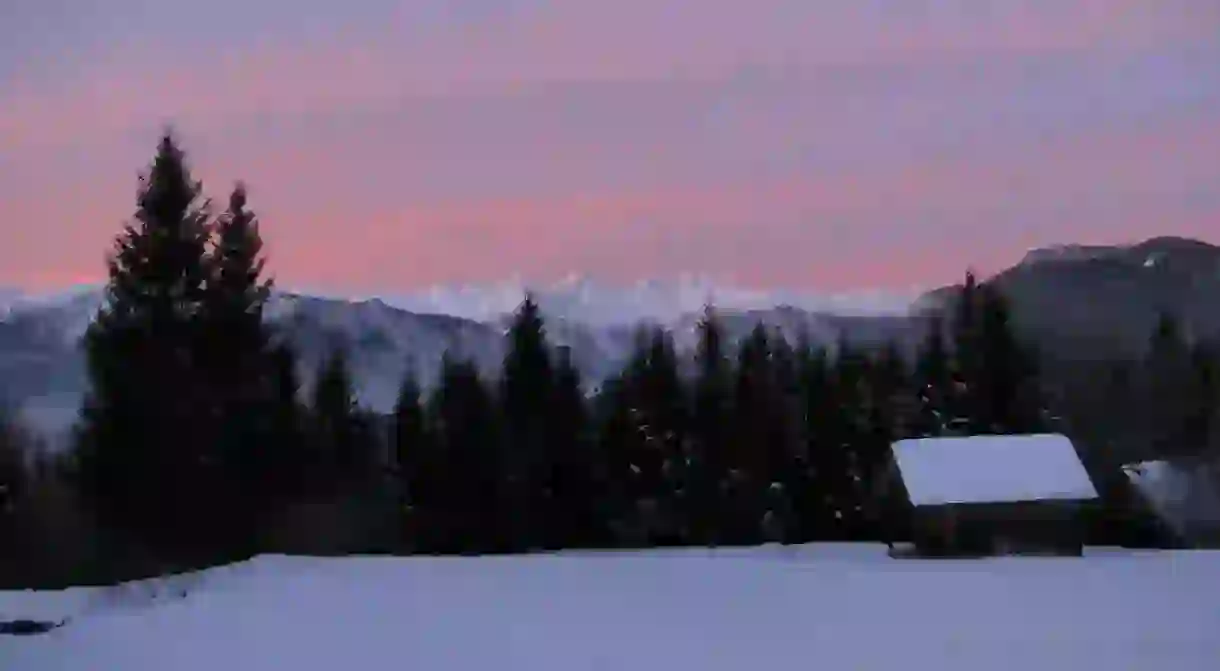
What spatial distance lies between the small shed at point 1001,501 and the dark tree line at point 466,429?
4.29 m

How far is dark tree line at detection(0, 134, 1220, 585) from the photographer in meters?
28.2

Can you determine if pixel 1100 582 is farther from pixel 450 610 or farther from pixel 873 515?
pixel 873 515

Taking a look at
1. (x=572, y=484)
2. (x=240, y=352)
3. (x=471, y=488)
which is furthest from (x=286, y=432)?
(x=572, y=484)

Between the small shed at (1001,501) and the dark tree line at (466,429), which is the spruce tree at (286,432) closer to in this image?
the dark tree line at (466,429)

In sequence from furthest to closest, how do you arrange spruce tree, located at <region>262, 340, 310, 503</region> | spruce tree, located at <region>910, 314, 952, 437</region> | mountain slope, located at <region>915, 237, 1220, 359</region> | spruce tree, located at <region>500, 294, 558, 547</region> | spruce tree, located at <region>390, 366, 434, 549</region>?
mountain slope, located at <region>915, 237, 1220, 359</region> < spruce tree, located at <region>910, 314, 952, 437</region> < spruce tree, located at <region>390, 366, 434, 549</region> < spruce tree, located at <region>500, 294, 558, 547</region> < spruce tree, located at <region>262, 340, 310, 503</region>

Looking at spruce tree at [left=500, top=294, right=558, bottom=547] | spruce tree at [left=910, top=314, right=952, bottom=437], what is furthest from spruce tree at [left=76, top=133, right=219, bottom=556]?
spruce tree at [left=910, top=314, right=952, bottom=437]

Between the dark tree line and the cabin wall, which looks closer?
the dark tree line

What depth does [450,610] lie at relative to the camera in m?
19.7

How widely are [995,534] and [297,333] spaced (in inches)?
758

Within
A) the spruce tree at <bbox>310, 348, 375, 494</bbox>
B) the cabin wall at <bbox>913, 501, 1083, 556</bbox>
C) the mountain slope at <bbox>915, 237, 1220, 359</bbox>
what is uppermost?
the mountain slope at <bbox>915, 237, 1220, 359</bbox>

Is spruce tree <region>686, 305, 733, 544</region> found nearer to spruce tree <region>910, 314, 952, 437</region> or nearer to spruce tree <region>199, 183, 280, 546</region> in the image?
spruce tree <region>910, 314, 952, 437</region>

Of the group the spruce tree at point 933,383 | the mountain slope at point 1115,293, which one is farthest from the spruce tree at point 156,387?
the mountain slope at point 1115,293

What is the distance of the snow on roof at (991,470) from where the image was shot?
3075cm

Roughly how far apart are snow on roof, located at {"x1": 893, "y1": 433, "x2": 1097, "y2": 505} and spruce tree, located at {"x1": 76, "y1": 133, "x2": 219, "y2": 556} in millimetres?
16586
